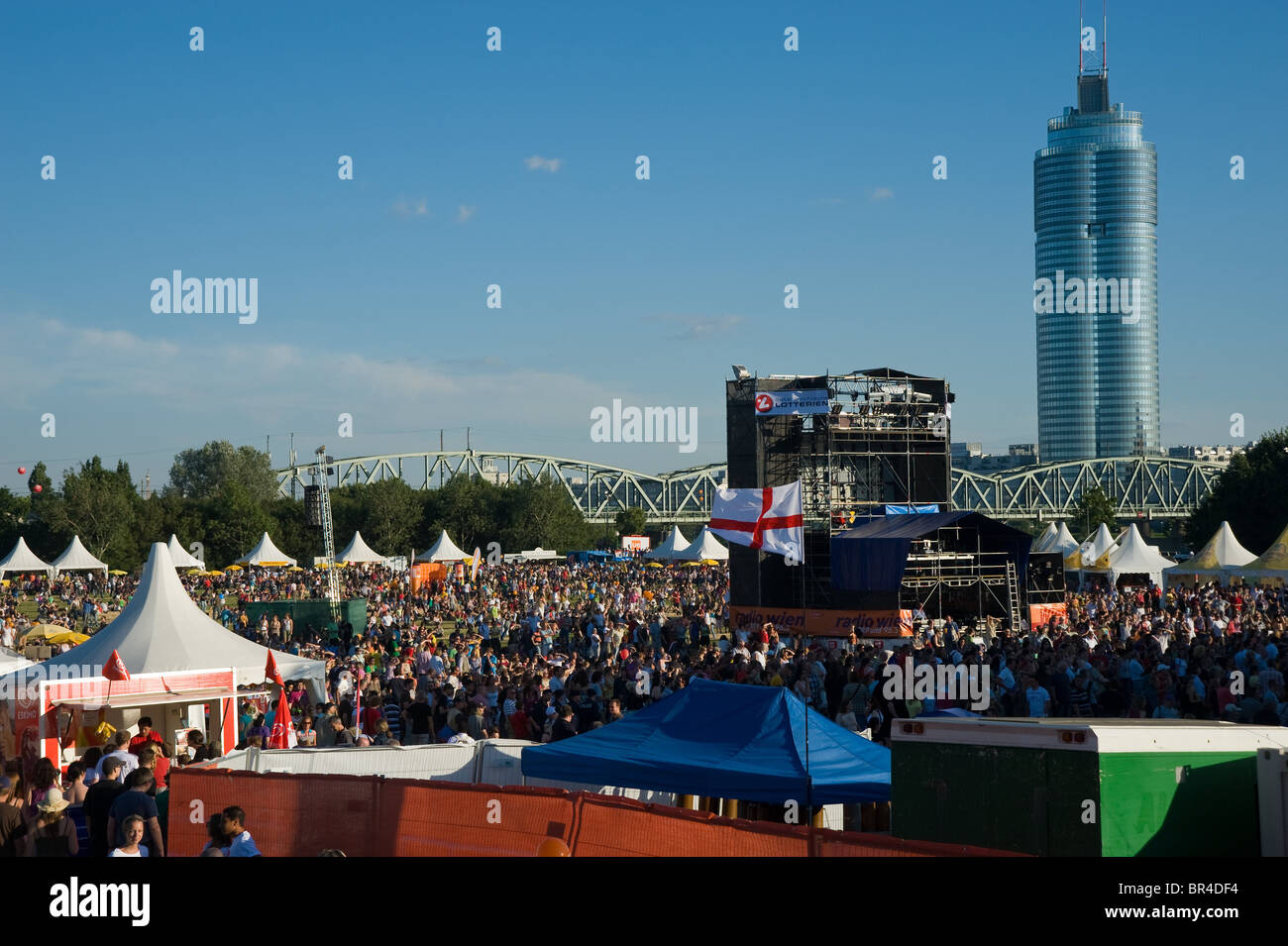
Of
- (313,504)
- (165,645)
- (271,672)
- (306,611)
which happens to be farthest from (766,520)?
(313,504)

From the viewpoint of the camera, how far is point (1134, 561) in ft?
142

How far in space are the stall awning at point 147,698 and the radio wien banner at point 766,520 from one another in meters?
6.40

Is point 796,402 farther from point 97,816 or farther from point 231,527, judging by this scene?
point 231,527

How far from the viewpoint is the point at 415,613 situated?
40.7 metres

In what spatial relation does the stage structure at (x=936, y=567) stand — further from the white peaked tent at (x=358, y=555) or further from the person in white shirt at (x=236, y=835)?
the white peaked tent at (x=358, y=555)

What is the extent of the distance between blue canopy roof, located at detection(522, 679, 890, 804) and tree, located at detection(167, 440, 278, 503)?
12092 centimetres

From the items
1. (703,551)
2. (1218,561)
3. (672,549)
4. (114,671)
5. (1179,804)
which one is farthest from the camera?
(672,549)

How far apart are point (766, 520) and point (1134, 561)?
3466cm

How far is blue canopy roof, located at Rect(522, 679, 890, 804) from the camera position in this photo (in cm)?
916

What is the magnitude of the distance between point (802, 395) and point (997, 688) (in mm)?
18485

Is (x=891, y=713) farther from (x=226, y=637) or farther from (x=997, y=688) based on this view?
(x=226, y=637)

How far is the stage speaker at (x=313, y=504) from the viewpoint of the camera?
4822cm

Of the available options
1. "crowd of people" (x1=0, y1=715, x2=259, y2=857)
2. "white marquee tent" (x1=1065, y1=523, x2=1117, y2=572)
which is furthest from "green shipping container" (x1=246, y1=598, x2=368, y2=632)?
"white marquee tent" (x1=1065, y1=523, x2=1117, y2=572)
